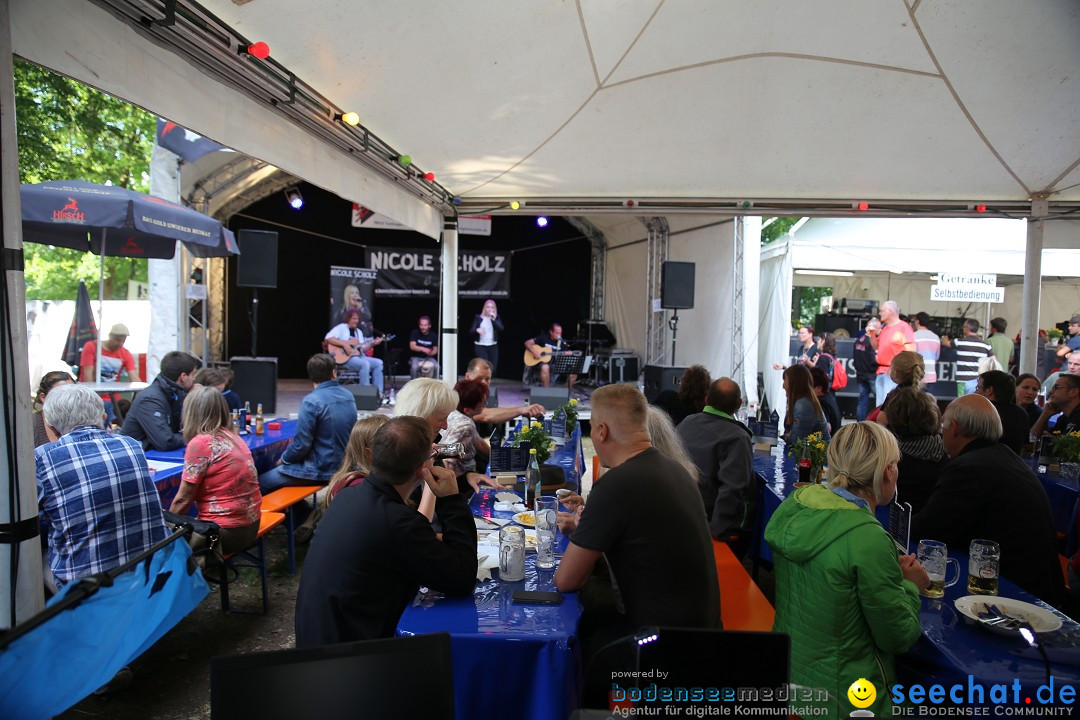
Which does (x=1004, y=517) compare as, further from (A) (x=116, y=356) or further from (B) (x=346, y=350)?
(B) (x=346, y=350)

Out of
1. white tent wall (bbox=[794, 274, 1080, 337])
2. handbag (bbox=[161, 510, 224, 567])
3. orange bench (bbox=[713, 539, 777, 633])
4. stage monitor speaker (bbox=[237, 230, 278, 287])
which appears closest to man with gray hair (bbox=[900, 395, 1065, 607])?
orange bench (bbox=[713, 539, 777, 633])

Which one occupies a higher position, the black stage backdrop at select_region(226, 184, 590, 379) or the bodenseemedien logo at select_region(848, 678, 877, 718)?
the black stage backdrop at select_region(226, 184, 590, 379)

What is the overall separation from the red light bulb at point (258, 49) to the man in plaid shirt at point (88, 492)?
1.57 meters

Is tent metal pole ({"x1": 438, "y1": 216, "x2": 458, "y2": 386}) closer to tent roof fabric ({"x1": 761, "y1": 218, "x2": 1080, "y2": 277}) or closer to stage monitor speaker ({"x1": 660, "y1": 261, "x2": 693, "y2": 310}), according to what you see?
stage monitor speaker ({"x1": 660, "y1": 261, "x2": 693, "y2": 310})

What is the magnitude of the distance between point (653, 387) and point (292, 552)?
6561mm

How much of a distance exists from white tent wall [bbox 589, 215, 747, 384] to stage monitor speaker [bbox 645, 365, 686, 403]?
869mm

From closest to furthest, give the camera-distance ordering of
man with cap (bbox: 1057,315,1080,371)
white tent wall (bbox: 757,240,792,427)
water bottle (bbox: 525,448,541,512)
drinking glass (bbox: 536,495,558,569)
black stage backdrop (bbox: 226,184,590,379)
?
drinking glass (bbox: 536,495,558,569), water bottle (bbox: 525,448,541,512), man with cap (bbox: 1057,315,1080,371), white tent wall (bbox: 757,240,792,427), black stage backdrop (bbox: 226,184,590,379)

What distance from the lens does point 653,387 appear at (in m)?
9.93

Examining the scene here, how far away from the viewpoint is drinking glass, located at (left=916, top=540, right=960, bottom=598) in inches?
86.0

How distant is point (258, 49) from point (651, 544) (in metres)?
2.59

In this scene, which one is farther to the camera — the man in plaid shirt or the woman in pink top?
the woman in pink top

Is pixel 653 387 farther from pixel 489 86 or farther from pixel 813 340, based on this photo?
pixel 489 86

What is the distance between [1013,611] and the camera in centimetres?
205

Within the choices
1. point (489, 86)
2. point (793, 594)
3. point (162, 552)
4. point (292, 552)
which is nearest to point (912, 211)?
point (489, 86)
